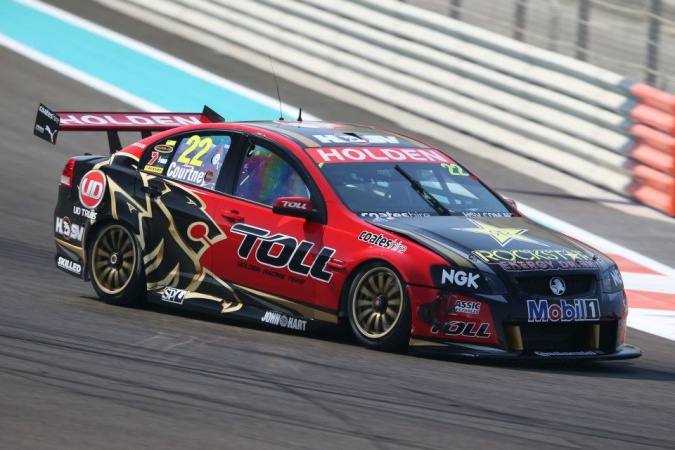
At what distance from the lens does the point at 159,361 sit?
Result: 7.27 metres

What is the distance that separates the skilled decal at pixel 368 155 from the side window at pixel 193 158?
73cm

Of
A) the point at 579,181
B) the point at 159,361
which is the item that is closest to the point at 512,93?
the point at 579,181

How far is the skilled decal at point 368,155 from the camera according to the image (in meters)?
8.84

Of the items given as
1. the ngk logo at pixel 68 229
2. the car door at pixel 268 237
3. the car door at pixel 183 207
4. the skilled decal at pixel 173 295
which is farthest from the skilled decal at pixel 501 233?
the ngk logo at pixel 68 229

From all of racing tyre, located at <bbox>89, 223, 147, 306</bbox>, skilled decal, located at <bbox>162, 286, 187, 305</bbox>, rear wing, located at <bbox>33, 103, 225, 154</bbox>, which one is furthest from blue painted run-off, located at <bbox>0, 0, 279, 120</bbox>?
skilled decal, located at <bbox>162, 286, 187, 305</bbox>

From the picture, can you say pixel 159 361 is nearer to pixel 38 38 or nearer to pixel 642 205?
pixel 642 205

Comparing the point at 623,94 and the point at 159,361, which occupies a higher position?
the point at 623,94

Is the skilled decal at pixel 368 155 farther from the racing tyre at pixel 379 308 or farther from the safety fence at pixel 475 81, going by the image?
the safety fence at pixel 475 81

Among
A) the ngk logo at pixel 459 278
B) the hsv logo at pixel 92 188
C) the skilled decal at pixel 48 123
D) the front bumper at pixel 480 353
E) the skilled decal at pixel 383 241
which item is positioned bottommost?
the front bumper at pixel 480 353

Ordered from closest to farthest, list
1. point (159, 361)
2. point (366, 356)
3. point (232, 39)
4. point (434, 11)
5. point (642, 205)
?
1. point (159, 361)
2. point (366, 356)
3. point (642, 205)
4. point (434, 11)
5. point (232, 39)

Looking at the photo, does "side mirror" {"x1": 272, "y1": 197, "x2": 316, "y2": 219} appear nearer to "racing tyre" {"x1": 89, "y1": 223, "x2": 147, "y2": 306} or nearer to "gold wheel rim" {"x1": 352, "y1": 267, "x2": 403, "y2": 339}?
"gold wheel rim" {"x1": 352, "y1": 267, "x2": 403, "y2": 339}

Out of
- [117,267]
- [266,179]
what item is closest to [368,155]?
[266,179]

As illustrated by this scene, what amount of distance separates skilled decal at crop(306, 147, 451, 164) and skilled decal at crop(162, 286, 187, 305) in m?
1.30

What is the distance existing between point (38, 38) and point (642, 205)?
9.69 m
